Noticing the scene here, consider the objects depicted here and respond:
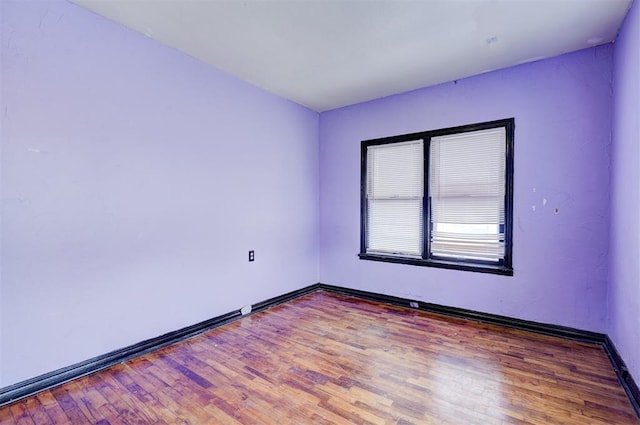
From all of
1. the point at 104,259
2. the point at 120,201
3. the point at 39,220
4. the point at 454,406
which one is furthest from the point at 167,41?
the point at 454,406

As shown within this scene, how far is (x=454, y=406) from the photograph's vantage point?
1832mm

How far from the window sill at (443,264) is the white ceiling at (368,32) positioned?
6.63 feet

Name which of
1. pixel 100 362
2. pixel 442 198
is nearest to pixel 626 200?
pixel 442 198

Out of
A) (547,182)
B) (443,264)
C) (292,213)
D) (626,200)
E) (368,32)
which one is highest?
(368,32)

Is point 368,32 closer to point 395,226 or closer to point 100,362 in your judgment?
point 395,226

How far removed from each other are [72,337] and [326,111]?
12.3 feet

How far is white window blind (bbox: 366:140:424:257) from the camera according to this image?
366 cm

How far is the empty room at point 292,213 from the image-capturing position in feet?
6.30

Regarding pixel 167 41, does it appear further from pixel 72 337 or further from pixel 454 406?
pixel 454 406

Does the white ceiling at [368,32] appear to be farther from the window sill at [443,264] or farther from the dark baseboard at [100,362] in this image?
the dark baseboard at [100,362]

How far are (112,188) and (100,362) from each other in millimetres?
1304

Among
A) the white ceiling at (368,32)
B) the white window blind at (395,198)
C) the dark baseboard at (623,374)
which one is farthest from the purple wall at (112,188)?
the dark baseboard at (623,374)

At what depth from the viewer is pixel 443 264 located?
341 cm

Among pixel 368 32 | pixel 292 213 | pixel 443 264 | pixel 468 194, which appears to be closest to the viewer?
pixel 368 32
